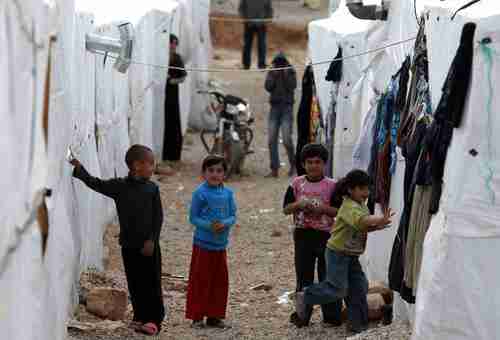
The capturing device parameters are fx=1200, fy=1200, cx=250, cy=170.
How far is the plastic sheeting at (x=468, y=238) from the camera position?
5.96m

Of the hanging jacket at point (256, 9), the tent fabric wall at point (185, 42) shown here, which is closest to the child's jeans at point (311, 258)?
the tent fabric wall at point (185, 42)

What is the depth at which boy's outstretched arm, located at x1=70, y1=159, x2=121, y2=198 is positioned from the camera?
292 inches

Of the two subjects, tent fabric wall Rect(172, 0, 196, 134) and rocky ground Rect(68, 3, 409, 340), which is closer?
rocky ground Rect(68, 3, 409, 340)

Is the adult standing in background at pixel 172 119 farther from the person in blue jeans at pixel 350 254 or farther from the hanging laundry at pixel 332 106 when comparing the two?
the person in blue jeans at pixel 350 254

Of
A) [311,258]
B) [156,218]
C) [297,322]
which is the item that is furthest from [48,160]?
[297,322]

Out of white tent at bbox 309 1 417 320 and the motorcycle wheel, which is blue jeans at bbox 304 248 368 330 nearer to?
white tent at bbox 309 1 417 320

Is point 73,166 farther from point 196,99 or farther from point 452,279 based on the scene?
point 196,99

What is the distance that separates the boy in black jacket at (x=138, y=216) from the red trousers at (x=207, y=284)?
0.40m

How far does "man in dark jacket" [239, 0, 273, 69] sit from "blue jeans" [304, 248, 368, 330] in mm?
19483

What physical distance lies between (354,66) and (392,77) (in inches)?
97.6

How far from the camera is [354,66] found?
37.1 ft

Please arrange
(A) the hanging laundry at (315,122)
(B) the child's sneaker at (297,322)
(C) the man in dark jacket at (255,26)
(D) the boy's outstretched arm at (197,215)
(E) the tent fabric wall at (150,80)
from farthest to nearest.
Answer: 1. (C) the man in dark jacket at (255,26)
2. (E) the tent fabric wall at (150,80)
3. (A) the hanging laundry at (315,122)
4. (B) the child's sneaker at (297,322)
5. (D) the boy's outstretched arm at (197,215)

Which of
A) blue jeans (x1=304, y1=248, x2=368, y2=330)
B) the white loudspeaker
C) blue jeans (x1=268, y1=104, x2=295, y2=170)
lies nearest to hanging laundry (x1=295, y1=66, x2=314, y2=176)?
blue jeans (x1=268, y1=104, x2=295, y2=170)

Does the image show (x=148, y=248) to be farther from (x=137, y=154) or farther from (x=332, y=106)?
(x=332, y=106)
